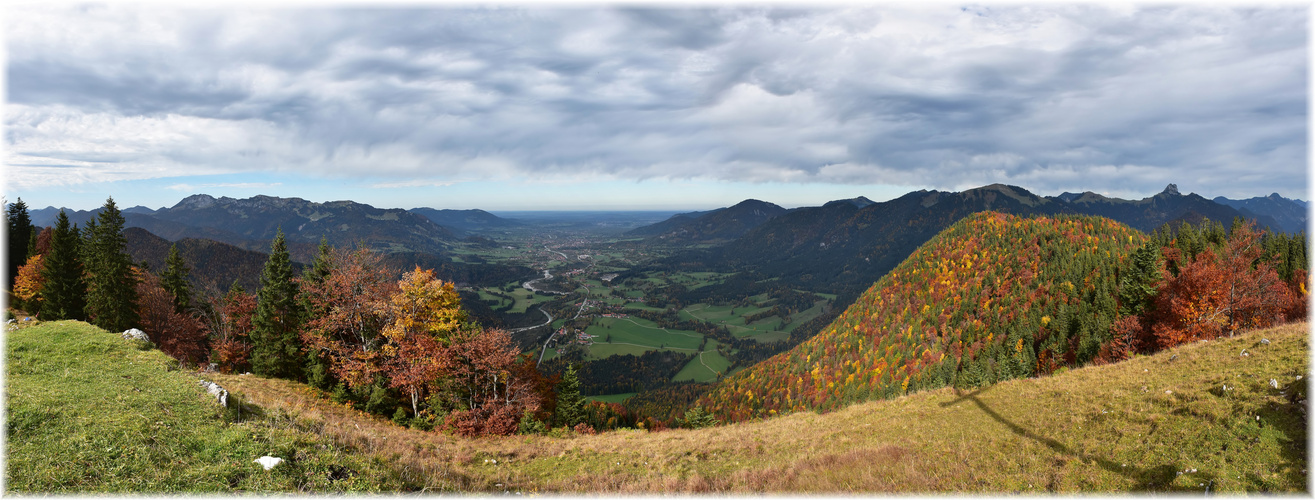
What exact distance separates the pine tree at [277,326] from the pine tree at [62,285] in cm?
1956

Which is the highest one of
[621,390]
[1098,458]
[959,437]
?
[1098,458]

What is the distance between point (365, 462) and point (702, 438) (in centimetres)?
1693

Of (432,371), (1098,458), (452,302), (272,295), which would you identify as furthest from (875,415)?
(272,295)

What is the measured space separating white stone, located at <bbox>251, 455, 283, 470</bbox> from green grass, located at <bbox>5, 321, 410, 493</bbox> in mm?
87

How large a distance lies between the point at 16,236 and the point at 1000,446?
97.5 m

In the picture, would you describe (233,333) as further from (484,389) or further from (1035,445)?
(1035,445)

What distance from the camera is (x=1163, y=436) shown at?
13.9m

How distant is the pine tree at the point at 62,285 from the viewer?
39688mm

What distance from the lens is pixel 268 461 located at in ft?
33.3

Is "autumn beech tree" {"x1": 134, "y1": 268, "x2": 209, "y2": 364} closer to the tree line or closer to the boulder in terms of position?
the tree line

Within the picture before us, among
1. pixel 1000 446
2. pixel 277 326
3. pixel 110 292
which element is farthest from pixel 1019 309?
pixel 110 292

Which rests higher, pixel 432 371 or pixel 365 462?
pixel 365 462

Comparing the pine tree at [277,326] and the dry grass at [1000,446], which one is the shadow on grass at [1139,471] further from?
the pine tree at [277,326]

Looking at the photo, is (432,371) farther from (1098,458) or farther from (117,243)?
(117,243)
